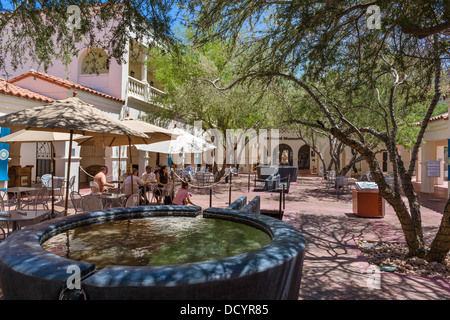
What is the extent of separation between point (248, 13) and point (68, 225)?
4.73m

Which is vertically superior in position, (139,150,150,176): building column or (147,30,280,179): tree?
(147,30,280,179): tree

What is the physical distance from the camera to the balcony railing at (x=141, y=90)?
54.0 ft

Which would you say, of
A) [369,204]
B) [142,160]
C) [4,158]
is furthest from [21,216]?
[142,160]

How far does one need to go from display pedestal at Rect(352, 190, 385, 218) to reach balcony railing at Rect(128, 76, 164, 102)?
12.4m

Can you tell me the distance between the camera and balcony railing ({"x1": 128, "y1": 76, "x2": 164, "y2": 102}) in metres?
16.5

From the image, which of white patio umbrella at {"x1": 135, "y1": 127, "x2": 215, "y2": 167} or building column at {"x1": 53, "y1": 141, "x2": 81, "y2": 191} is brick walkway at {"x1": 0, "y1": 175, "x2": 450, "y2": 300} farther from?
building column at {"x1": 53, "y1": 141, "x2": 81, "y2": 191}

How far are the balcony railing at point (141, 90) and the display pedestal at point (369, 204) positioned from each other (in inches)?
487

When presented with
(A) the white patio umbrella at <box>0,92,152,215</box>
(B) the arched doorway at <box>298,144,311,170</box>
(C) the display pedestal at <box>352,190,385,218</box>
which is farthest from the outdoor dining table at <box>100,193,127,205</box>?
(B) the arched doorway at <box>298,144,311,170</box>

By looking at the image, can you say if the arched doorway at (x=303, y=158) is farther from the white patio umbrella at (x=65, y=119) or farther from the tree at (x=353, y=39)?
the white patio umbrella at (x=65, y=119)

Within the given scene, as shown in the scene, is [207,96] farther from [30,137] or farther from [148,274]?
[148,274]

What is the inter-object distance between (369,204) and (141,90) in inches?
531

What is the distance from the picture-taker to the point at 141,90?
17562 millimetres

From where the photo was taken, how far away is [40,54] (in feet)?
21.4
